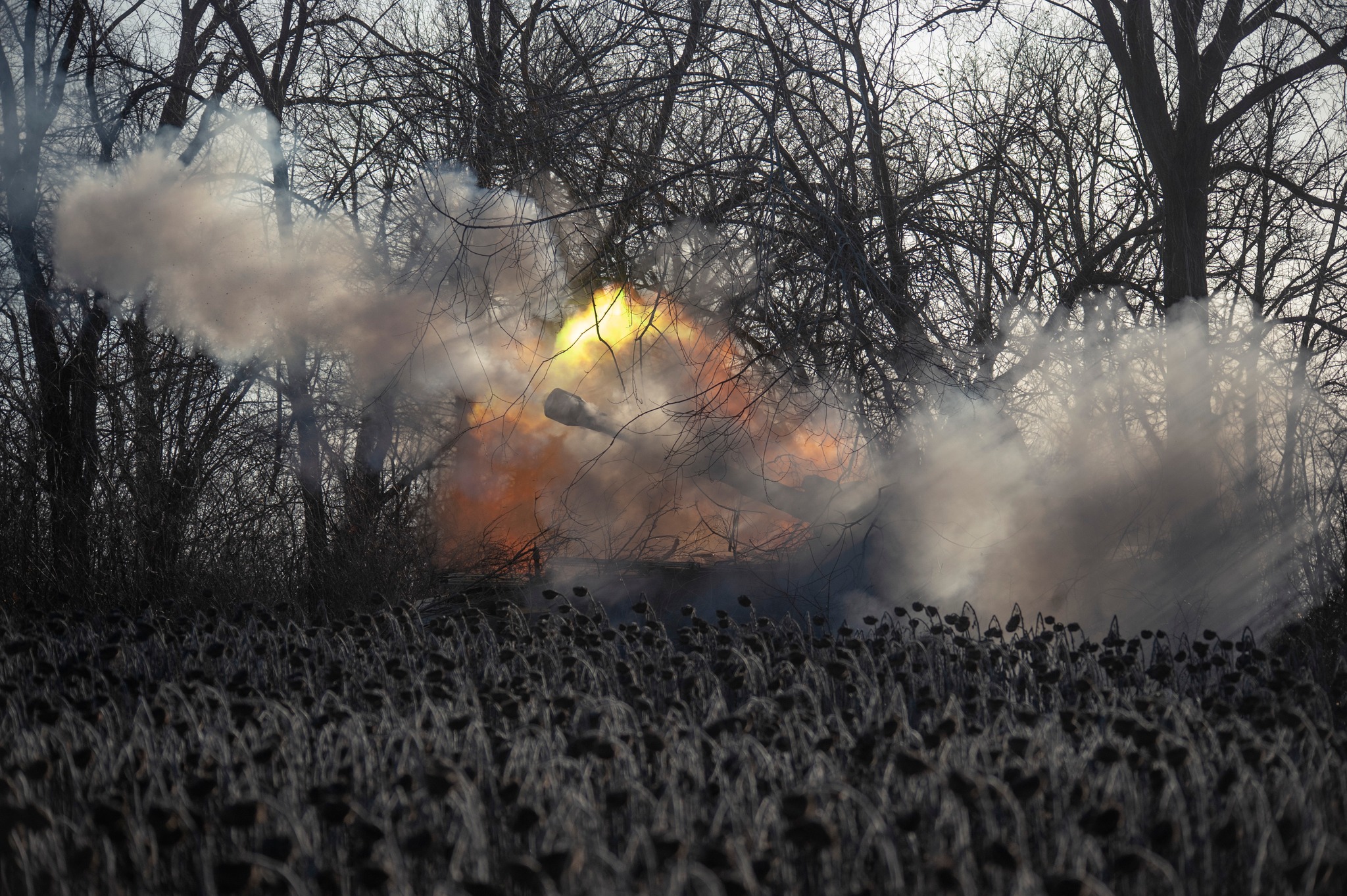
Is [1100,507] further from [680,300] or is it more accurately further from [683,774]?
[683,774]

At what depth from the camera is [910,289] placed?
8.28 metres

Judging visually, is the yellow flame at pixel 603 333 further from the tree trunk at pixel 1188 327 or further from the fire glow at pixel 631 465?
the tree trunk at pixel 1188 327

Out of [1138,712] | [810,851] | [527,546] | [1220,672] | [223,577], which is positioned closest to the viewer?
[810,851]

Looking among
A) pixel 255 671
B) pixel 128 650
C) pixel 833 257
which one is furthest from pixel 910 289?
pixel 128 650

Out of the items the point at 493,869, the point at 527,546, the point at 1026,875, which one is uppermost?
the point at 527,546

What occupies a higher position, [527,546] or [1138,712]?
[527,546]

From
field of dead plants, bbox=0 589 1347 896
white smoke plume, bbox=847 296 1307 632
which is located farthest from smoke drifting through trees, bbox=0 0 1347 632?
field of dead plants, bbox=0 589 1347 896

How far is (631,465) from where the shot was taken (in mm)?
10984

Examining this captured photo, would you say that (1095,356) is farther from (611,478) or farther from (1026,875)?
(1026,875)

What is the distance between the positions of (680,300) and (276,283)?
5236 mm

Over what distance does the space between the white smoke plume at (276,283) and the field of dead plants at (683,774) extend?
18.4ft

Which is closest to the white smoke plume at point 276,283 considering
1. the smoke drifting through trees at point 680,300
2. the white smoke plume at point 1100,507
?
the smoke drifting through trees at point 680,300

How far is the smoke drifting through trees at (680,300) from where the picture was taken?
25.8 feet

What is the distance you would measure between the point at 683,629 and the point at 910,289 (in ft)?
12.2
